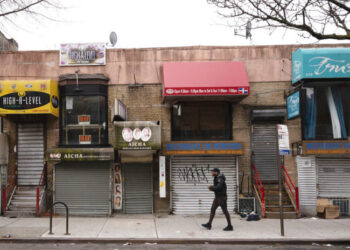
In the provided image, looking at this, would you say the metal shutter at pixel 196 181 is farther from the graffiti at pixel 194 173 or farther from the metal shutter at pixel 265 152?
the metal shutter at pixel 265 152

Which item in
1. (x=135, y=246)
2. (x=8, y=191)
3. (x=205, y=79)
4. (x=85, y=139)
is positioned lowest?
(x=135, y=246)

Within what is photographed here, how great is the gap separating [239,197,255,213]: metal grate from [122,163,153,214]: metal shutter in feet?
10.7

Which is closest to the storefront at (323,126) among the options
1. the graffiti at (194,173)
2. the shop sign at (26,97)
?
the graffiti at (194,173)

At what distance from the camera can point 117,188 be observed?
12633 mm

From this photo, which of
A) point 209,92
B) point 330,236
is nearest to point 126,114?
point 209,92

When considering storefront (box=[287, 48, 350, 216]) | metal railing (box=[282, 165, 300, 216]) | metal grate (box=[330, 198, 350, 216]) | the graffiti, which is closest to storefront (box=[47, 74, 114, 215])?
the graffiti

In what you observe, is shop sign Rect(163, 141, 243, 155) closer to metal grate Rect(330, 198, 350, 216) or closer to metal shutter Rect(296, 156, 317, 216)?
metal shutter Rect(296, 156, 317, 216)

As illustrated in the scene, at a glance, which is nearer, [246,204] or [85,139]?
[246,204]

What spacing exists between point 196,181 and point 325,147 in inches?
187

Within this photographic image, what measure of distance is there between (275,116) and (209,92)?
282 cm

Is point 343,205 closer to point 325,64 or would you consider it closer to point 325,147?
point 325,147

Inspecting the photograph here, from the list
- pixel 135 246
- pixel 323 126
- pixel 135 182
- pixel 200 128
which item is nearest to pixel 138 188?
pixel 135 182

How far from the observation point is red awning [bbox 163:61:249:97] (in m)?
11.8

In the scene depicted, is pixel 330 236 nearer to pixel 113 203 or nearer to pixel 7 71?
pixel 113 203
